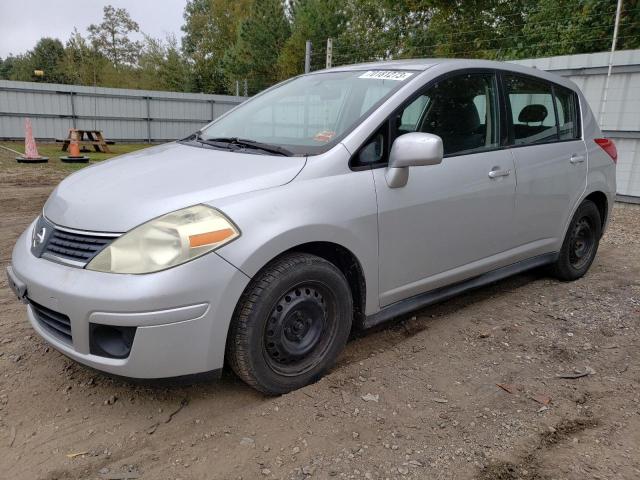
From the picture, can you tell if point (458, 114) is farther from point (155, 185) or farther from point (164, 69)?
point (164, 69)

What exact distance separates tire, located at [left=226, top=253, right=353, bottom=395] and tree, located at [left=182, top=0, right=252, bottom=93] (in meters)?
37.6

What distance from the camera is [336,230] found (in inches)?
102

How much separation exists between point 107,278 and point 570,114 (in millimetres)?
3762

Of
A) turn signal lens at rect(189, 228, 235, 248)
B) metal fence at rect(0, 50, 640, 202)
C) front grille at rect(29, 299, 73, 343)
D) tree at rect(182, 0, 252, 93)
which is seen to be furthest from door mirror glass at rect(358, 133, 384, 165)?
tree at rect(182, 0, 252, 93)

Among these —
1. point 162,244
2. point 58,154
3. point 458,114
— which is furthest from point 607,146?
point 58,154

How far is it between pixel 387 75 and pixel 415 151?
0.75 metres

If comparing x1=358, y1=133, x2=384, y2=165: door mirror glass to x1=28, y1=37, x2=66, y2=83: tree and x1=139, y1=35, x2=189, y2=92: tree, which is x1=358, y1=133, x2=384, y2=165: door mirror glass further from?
x1=28, y1=37, x2=66, y2=83: tree

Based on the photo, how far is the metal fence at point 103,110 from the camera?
1856cm

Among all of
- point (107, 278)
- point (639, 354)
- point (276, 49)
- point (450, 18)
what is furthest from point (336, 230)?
point (276, 49)

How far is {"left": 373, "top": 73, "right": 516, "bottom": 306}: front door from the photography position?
2883mm

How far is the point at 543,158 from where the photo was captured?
3773 mm

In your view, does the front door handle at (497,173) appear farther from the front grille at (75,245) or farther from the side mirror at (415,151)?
the front grille at (75,245)

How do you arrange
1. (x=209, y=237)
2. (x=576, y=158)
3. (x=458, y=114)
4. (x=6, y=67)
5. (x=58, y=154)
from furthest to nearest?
(x=6, y=67) → (x=58, y=154) → (x=576, y=158) → (x=458, y=114) → (x=209, y=237)

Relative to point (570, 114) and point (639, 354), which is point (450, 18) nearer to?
point (570, 114)
